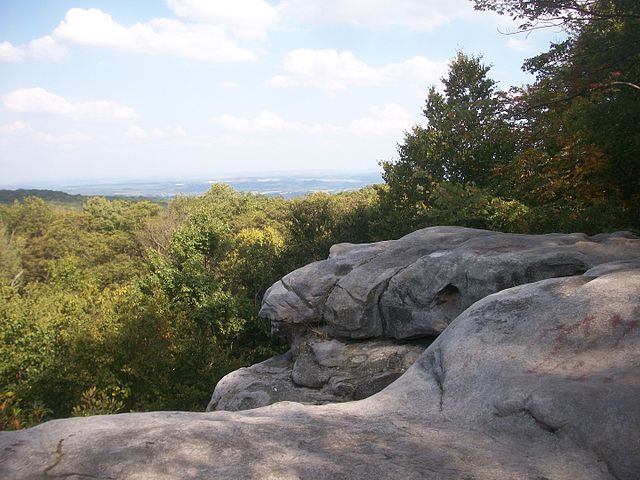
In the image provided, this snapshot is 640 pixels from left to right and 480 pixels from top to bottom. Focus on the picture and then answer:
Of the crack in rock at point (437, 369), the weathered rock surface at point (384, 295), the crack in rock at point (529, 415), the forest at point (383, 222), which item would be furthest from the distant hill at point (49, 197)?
the crack in rock at point (529, 415)

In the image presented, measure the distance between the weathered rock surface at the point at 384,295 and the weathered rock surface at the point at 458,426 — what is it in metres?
4.63

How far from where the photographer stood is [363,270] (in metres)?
15.6

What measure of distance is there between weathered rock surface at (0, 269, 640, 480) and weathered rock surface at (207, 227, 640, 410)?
4625mm

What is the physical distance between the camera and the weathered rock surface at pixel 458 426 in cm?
482

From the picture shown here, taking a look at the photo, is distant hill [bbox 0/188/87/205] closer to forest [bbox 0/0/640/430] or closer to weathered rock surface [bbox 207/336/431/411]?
forest [bbox 0/0/640/430]

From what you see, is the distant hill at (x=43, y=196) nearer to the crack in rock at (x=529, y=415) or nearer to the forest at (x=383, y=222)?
the forest at (x=383, y=222)

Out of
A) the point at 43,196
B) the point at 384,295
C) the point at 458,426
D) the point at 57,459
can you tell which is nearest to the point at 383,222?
the point at 384,295

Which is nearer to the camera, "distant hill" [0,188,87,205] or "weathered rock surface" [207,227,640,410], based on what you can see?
"weathered rock surface" [207,227,640,410]

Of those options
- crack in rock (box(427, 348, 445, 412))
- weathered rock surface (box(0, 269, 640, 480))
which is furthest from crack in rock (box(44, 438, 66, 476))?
crack in rock (box(427, 348, 445, 412))

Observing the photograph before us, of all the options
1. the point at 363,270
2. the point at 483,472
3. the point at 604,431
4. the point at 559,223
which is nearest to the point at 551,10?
the point at 559,223

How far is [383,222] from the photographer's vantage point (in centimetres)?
3041

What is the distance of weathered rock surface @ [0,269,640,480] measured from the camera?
190 inches

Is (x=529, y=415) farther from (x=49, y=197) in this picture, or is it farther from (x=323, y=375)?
(x=49, y=197)

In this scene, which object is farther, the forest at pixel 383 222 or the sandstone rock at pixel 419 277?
the forest at pixel 383 222
